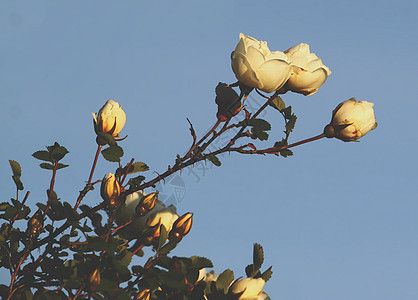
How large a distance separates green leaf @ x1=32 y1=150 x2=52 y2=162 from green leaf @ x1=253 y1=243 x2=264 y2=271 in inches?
42.0

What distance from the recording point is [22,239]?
2.59m

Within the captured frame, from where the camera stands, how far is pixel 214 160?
8.28ft

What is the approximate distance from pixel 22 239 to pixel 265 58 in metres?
1.37

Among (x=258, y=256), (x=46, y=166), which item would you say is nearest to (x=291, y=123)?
(x=258, y=256)

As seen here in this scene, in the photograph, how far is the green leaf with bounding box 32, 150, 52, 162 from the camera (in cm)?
271

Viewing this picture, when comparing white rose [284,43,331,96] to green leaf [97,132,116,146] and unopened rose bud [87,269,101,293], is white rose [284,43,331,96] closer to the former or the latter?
green leaf [97,132,116,146]

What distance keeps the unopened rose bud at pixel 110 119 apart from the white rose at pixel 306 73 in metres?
Result: 0.79

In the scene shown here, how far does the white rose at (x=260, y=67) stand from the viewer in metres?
2.42

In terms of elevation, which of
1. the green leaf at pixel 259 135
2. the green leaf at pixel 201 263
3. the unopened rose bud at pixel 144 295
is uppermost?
the green leaf at pixel 259 135

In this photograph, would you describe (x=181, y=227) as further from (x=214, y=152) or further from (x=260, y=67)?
(x=260, y=67)

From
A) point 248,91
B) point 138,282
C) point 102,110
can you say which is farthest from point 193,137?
point 138,282

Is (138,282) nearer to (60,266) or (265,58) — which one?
(60,266)

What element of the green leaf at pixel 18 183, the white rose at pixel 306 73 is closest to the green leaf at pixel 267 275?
the white rose at pixel 306 73

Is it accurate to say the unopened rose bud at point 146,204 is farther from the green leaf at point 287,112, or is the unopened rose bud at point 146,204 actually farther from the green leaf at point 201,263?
the green leaf at point 287,112
